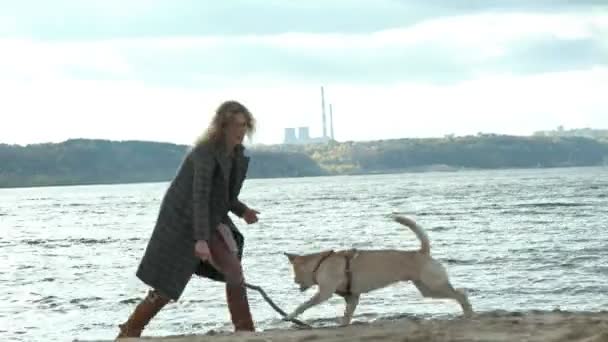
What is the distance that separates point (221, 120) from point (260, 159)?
172 m

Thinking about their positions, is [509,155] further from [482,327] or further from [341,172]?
[482,327]

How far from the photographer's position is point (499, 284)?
50.3 ft

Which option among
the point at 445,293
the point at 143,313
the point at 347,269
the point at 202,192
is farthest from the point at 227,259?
the point at 445,293

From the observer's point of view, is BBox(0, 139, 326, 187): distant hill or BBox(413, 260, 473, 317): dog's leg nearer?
BBox(413, 260, 473, 317): dog's leg

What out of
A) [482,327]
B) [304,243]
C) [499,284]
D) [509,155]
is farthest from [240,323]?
[509,155]

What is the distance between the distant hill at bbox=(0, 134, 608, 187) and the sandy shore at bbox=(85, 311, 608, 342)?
147878mm

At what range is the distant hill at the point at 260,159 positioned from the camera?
16238 cm

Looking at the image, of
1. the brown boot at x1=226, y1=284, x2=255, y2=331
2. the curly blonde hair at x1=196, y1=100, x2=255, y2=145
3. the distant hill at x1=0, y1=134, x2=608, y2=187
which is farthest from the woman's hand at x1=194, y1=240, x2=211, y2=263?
the distant hill at x1=0, y1=134, x2=608, y2=187

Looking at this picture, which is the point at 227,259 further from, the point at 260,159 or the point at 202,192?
the point at 260,159

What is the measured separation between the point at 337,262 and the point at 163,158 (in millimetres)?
160487

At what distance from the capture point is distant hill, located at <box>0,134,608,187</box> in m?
162

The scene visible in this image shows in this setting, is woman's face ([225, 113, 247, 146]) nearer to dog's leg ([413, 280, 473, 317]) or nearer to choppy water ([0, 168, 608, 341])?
dog's leg ([413, 280, 473, 317])

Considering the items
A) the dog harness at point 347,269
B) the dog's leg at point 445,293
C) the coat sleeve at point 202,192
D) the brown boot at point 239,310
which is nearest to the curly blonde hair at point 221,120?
the coat sleeve at point 202,192

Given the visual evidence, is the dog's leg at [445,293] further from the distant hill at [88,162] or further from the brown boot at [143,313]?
the distant hill at [88,162]
